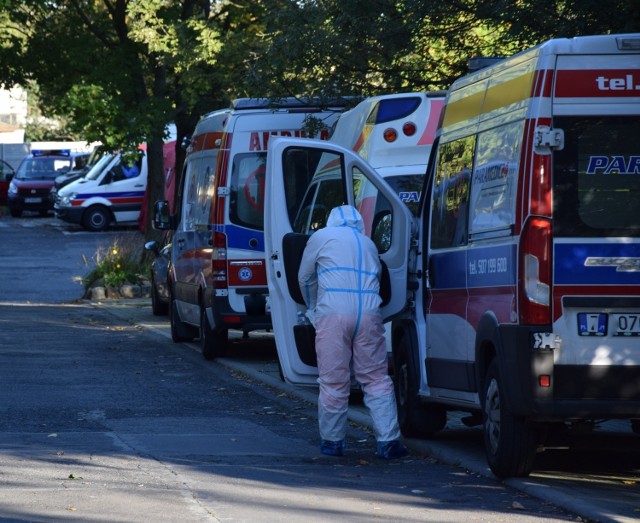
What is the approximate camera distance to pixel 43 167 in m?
50.0

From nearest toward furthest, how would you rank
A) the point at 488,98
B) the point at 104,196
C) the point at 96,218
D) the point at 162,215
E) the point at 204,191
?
the point at 488,98, the point at 204,191, the point at 162,215, the point at 104,196, the point at 96,218

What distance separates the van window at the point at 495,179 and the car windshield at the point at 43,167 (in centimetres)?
4209

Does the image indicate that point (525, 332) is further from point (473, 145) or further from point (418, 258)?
point (418, 258)

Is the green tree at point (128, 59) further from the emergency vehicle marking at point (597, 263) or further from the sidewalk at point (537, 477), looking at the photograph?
the emergency vehicle marking at point (597, 263)

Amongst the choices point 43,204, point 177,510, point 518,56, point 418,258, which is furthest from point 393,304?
point 43,204

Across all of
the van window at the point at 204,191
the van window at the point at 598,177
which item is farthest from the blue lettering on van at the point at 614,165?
the van window at the point at 204,191

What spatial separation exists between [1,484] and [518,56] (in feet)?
12.5

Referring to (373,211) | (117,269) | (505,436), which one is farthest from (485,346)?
(117,269)

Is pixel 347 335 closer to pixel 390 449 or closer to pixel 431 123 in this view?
pixel 390 449

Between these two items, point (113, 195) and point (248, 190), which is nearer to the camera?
point (248, 190)

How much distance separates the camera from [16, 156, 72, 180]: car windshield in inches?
1935

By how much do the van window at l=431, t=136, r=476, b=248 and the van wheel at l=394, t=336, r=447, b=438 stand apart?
97 cm

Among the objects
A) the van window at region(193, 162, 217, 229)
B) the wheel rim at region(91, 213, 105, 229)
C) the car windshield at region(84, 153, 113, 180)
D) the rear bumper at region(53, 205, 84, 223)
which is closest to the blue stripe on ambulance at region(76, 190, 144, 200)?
the rear bumper at region(53, 205, 84, 223)

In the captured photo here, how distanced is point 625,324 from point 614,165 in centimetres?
86
